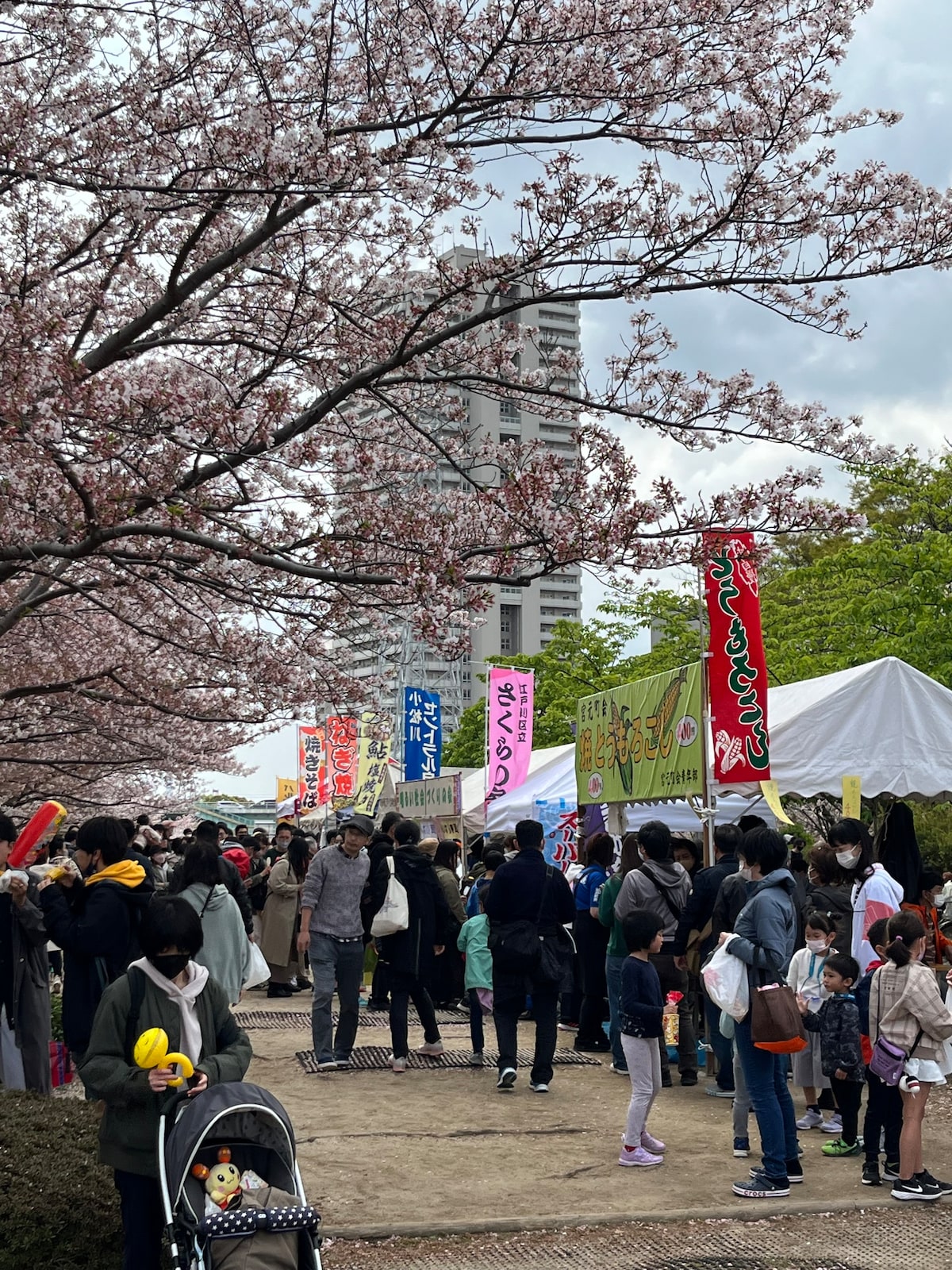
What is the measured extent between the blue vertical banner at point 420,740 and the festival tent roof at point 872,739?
456 inches

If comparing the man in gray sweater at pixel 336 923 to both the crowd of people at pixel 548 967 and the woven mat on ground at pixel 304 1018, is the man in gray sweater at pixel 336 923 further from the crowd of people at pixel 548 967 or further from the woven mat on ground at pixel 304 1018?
the woven mat on ground at pixel 304 1018

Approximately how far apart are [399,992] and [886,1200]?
443 cm

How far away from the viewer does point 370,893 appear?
32.3 feet

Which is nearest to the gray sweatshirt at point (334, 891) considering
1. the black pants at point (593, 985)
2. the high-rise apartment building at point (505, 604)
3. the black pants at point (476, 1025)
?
the black pants at point (476, 1025)

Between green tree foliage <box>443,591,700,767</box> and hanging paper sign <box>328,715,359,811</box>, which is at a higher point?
green tree foliage <box>443,591,700,767</box>

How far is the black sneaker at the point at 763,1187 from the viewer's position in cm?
608

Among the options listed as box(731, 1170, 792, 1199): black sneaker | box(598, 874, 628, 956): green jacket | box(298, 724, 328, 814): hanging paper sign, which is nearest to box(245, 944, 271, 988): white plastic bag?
box(731, 1170, 792, 1199): black sneaker

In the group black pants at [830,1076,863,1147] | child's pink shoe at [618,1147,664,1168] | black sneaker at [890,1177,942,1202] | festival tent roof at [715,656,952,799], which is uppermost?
festival tent roof at [715,656,952,799]

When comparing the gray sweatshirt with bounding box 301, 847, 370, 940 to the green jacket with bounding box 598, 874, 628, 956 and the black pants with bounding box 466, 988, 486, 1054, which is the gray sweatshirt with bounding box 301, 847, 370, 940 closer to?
the black pants with bounding box 466, 988, 486, 1054

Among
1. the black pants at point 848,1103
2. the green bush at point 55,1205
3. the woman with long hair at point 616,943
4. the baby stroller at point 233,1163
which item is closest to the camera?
the baby stroller at point 233,1163

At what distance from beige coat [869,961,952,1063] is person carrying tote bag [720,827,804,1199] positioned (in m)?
0.43

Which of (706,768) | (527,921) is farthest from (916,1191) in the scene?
(706,768)

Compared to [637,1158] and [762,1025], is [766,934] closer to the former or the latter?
[762,1025]

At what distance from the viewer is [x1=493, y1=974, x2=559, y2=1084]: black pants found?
8.77 metres
